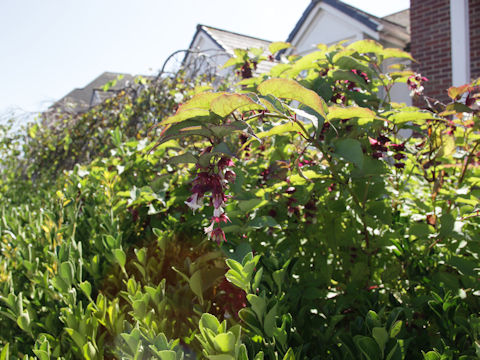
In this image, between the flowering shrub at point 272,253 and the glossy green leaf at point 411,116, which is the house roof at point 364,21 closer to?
the flowering shrub at point 272,253

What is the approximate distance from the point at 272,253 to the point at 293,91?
1.61 ft

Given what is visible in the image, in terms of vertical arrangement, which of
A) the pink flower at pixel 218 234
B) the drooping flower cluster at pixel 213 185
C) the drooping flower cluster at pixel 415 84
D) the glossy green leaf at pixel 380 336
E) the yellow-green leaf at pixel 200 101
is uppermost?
the drooping flower cluster at pixel 415 84

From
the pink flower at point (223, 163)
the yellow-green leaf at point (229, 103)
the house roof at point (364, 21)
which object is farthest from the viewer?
the house roof at point (364, 21)

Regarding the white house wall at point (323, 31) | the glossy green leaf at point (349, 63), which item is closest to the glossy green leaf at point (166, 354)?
the glossy green leaf at point (349, 63)

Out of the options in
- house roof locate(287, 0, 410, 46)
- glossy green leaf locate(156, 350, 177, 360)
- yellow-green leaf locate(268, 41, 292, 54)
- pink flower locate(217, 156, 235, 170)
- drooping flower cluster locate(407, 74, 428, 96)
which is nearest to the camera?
glossy green leaf locate(156, 350, 177, 360)

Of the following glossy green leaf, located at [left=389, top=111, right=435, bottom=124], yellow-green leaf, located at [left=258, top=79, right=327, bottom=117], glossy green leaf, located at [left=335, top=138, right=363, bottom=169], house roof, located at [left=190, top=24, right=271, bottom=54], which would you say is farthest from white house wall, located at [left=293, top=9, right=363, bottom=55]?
yellow-green leaf, located at [left=258, top=79, right=327, bottom=117]

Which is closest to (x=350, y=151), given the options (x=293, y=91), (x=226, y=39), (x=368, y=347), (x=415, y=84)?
(x=293, y=91)

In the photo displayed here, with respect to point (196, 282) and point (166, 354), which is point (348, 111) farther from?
point (166, 354)

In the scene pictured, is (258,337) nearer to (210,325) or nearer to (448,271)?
(210,325)

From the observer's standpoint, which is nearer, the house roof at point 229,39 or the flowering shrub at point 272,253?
the flowering shrub at point 272,253

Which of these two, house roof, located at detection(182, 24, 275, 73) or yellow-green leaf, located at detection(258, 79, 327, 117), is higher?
house roof, located at detection(182, 24, 275, 73)

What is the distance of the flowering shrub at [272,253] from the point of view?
0.82 m

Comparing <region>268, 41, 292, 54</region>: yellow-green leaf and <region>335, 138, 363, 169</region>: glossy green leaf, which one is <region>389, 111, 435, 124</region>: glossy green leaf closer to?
<region>335, 138, 363, 169</region>: glossy green leaf

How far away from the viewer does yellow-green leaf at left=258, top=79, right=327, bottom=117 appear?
0.85m
